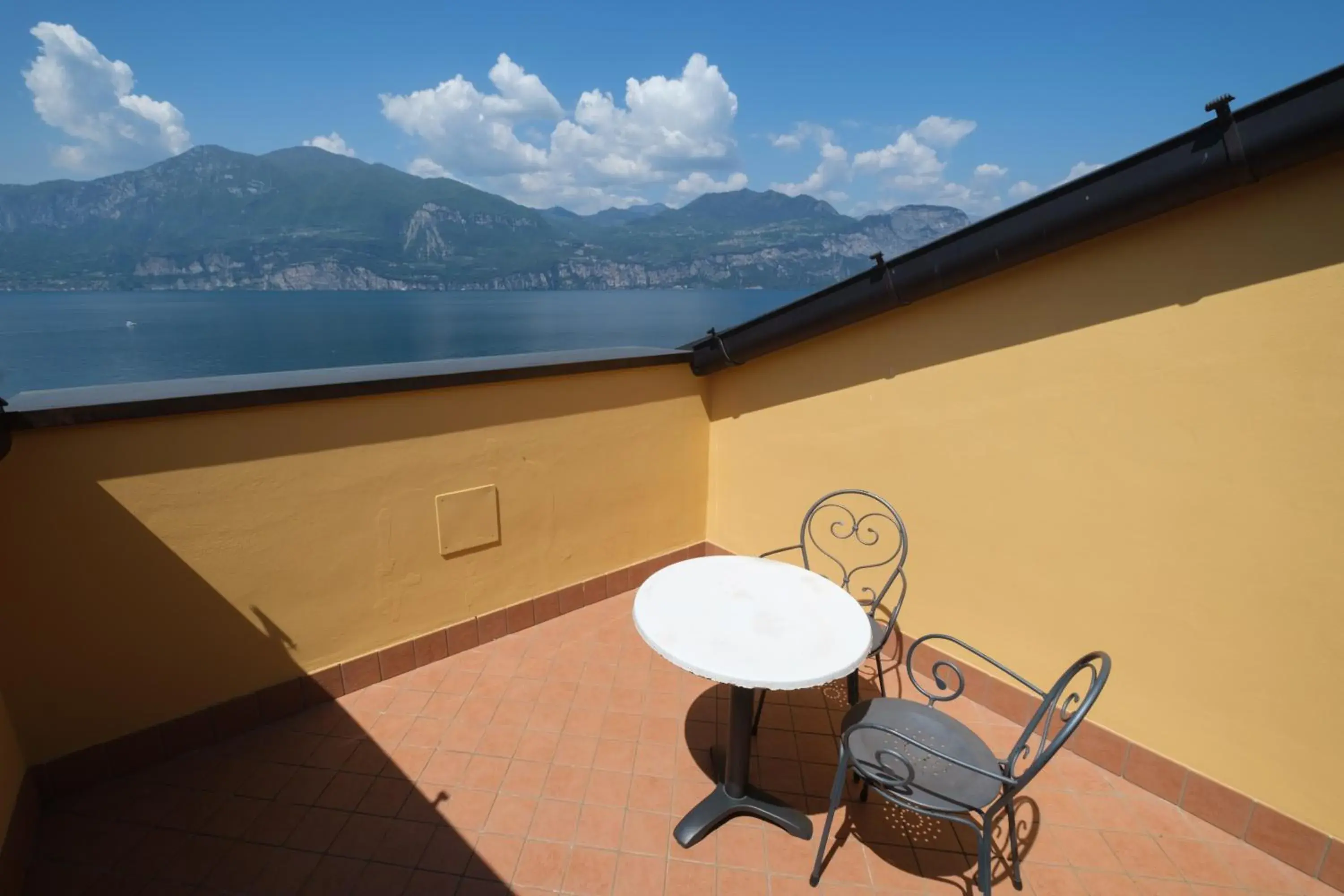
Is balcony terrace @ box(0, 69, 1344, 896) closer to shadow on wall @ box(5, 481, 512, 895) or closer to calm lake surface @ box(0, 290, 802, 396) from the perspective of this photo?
shadow on wall @ box(5, 481, 512, 895)

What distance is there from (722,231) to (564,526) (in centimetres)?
14546

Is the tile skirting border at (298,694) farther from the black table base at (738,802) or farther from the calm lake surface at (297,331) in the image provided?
the black table base at (738,802)

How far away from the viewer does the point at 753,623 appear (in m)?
2.15

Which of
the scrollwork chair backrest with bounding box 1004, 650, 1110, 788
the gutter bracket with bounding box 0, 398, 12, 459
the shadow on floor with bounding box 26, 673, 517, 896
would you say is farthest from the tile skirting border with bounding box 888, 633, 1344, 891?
the gutter bracket with bounding box 0, 398, 12, 459

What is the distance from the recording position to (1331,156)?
6.00 ft

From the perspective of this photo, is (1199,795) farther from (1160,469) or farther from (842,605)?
(842,605)

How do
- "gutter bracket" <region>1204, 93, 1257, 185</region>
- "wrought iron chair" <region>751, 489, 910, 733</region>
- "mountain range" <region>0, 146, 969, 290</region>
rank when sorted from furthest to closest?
"mountain range" <region>0, 146, 969, 290</region> → "wrought iron chair" <region>751, 489, 910, 733</region> → "gutter bracket" <region>1204, 93, 1257, 185</region>

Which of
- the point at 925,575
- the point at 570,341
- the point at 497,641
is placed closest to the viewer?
the point at 925,575

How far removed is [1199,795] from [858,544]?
1682mm

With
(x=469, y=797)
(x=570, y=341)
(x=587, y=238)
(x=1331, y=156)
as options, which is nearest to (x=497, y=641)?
(x=469, y=797)

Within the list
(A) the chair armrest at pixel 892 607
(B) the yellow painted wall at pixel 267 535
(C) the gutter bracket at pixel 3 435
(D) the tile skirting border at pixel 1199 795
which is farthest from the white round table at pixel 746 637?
(C) the gutter bracket at pixel 3 435

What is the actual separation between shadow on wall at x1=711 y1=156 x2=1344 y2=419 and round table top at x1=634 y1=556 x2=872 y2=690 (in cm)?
133

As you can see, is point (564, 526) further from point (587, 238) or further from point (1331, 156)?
point (587, 238)

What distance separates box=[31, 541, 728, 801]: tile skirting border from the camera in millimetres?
2432
